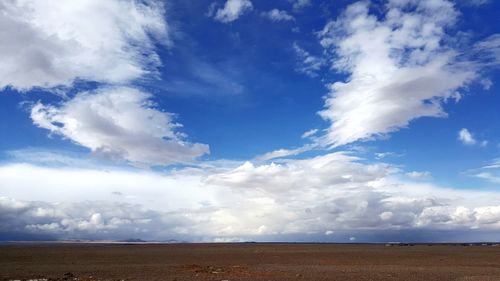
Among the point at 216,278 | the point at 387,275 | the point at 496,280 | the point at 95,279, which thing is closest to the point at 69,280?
the point at 95,279

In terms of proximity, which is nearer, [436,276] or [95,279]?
[95,279]

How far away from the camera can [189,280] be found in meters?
41.8

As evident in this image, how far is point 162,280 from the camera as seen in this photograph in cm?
4219

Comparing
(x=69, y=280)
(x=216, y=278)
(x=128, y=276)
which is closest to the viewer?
(x=69, y=280)

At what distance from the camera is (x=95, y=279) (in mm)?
42594

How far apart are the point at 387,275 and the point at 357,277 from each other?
4.53 metres

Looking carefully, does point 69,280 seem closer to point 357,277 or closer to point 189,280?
point 189,280

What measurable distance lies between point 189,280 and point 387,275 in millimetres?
21504

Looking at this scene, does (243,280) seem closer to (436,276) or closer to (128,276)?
(128,276)

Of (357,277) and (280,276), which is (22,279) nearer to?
(280,276)

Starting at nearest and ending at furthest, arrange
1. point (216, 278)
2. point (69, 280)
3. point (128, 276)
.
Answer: point (69, 280)
point (216, 278)
point (128, 276)

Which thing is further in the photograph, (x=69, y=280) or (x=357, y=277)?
(x=357, y=277)

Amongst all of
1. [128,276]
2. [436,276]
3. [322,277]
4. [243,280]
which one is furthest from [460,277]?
[128,276]

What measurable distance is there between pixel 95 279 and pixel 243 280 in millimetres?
14005
